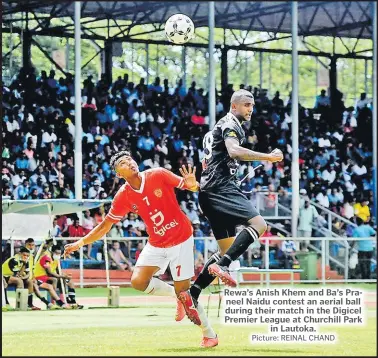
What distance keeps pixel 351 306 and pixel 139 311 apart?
7182 millimetres

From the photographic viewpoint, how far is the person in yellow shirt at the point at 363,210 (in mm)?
Result: 29633

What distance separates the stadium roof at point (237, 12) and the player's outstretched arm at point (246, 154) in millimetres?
24830

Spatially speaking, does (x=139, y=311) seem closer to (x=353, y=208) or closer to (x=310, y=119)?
(x=353, y=208)

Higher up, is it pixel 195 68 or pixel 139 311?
pixel 195 68

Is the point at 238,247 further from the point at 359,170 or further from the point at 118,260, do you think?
the point at 359,170

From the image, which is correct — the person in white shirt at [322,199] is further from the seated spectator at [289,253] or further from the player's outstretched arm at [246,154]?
the player's outstretched arm at [246,154]

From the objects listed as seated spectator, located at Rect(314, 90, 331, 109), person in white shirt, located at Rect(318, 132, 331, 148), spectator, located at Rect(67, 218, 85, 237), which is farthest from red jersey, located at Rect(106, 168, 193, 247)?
seated spectator, located at Rect(314, 90, 331, 109)

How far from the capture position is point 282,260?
24641 millimetres

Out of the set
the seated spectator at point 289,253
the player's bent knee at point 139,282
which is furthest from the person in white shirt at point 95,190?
the player's bent knee at point 139,282

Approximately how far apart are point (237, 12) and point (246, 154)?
95.6 ft

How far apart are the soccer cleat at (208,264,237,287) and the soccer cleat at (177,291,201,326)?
0.33 meters

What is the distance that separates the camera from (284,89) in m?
53.9

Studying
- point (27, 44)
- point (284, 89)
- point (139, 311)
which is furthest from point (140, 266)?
point (284, 89)

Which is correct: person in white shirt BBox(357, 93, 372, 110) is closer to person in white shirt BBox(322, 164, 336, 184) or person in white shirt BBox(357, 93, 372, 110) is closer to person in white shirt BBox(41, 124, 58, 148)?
person in white shirt BBox(322, 164, 336, 184)
